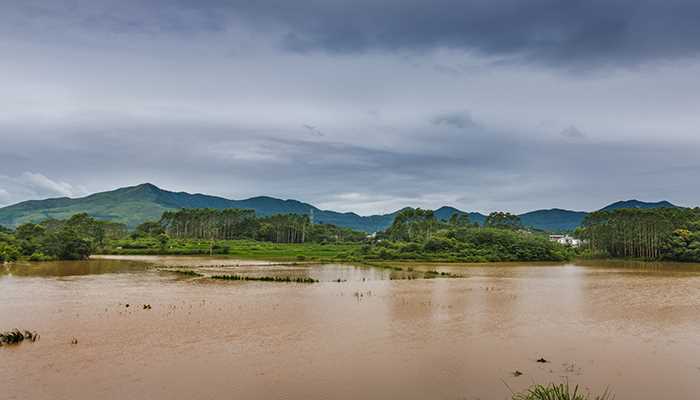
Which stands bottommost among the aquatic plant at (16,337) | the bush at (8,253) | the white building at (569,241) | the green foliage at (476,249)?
the aquatic plant at (16,337)

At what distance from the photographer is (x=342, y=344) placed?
13.5 m

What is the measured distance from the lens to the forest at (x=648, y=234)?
58406mm

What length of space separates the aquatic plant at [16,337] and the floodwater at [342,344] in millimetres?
407

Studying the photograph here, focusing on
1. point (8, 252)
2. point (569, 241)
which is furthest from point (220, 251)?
point (569, 241)

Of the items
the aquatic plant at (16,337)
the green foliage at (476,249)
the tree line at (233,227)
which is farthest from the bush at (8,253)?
the tree line at (233,227)

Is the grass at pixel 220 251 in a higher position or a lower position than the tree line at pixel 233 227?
lower

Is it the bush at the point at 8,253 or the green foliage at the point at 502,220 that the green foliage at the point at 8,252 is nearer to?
the bush at the point at 8,253

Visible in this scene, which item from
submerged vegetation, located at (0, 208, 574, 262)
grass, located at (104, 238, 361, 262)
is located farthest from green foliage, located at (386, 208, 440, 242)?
grass, located at (104, 238, 361, 262)

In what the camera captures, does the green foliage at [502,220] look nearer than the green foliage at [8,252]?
No

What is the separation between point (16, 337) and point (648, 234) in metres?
66.0

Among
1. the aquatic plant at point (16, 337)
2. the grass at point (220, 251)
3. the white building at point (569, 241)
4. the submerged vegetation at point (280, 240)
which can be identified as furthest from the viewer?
the white building at point (569, 241)

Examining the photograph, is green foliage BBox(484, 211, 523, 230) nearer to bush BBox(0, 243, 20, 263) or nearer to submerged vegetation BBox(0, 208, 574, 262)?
submerged vegetation BBox(0, 208, 574, 262)

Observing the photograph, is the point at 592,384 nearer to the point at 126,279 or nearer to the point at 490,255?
the point at 126,279

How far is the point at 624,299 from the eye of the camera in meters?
22.5
